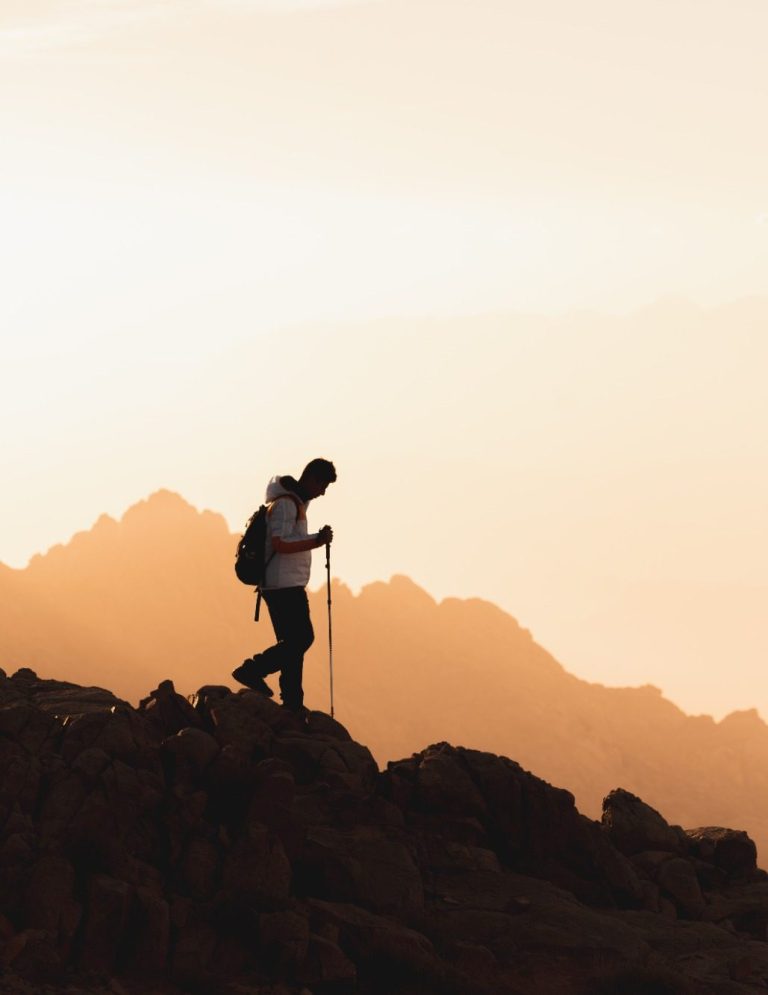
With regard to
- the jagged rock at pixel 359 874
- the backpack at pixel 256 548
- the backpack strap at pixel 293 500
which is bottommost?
the jagged rock at pixel 359 874

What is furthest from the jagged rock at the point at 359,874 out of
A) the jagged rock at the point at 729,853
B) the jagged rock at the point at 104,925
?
the jagged rock at the point at 729,853

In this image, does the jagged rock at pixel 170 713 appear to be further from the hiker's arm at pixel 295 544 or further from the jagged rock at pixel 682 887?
the jagged rock at pixel 682 887

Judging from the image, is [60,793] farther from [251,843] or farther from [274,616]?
[274,616]

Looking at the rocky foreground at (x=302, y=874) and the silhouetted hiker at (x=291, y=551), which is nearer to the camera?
the rocky foreground at (x=302, y=874)

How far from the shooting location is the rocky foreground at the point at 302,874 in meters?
18.0

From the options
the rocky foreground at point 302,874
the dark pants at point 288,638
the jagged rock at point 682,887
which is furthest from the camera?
the jagged rock at point 682,887

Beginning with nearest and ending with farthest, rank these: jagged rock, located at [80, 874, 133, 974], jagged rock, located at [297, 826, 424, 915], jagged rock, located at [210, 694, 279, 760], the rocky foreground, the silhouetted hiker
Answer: jagged rock, located at [80, 874, 133, 974]
the rocky foreground
jagged rock, located at [297, 826, 424, 915]
jagged rock, located at [210, 694, 279, 760]
the silhouetted hiker

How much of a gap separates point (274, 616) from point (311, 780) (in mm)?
2595

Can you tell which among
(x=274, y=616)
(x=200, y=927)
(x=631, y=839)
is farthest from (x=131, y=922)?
(x=631, y=839)

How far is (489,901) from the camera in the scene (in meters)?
21.0

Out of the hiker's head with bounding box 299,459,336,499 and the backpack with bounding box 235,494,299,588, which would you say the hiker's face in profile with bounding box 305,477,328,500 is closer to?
the hiker's head with bounding box 299,459,336,499

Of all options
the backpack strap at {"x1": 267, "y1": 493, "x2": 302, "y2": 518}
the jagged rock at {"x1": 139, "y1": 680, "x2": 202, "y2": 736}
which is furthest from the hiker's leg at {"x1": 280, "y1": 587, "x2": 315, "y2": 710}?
the jagged rock at {"x1": 139, "y1": 680, "x2": 202, "y2": 736}

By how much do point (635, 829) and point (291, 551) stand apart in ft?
24.0

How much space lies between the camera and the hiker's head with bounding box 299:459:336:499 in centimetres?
2284
